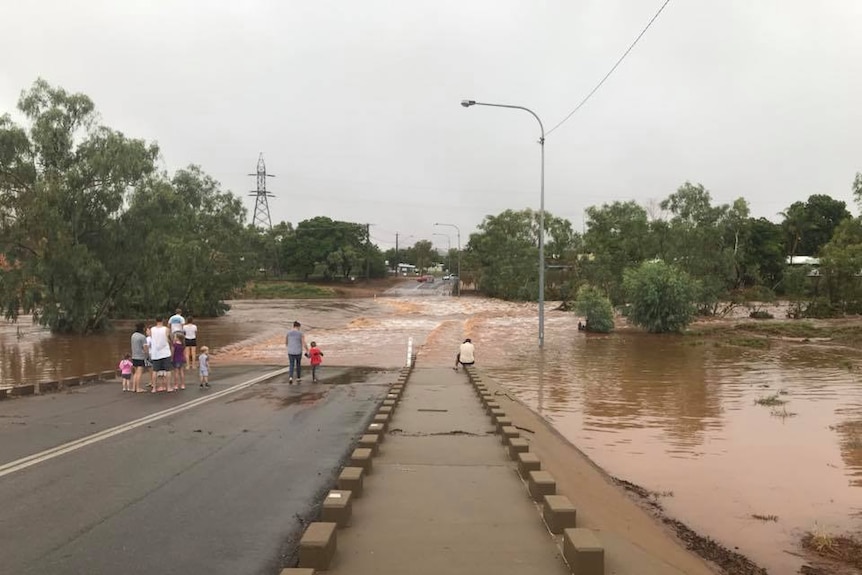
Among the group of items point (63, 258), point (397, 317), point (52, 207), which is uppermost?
point (52, 207)

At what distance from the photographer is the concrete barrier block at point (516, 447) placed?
25.4 feet

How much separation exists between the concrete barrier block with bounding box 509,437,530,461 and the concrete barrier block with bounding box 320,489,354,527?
288 cm

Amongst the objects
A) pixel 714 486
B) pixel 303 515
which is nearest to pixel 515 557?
pixel 303 515

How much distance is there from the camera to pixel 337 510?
Result: 519 cm

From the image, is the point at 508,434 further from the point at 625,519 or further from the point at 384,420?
the point at 625,519

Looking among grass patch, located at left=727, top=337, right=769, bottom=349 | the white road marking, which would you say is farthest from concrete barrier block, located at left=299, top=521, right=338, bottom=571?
grass patch, located at left=727, top=337, right=769, bottom=349

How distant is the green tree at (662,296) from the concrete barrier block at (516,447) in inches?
1186

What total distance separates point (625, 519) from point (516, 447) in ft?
5.47

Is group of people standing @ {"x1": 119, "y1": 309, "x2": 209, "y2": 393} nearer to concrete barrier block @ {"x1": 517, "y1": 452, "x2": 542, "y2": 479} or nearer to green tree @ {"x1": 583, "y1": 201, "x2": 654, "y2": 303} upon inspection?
concrete barrier block @ {"x1": 517, "y1": 452, "x2": 542, "y2": 479}

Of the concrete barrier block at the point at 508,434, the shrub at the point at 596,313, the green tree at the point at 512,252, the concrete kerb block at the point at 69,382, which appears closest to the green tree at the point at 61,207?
the concrete kerb block at the point at 69,382

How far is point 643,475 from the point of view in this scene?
8.83 m

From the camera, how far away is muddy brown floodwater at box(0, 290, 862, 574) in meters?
7.50

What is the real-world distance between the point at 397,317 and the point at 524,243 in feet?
128

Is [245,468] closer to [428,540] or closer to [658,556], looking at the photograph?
[428,540]
